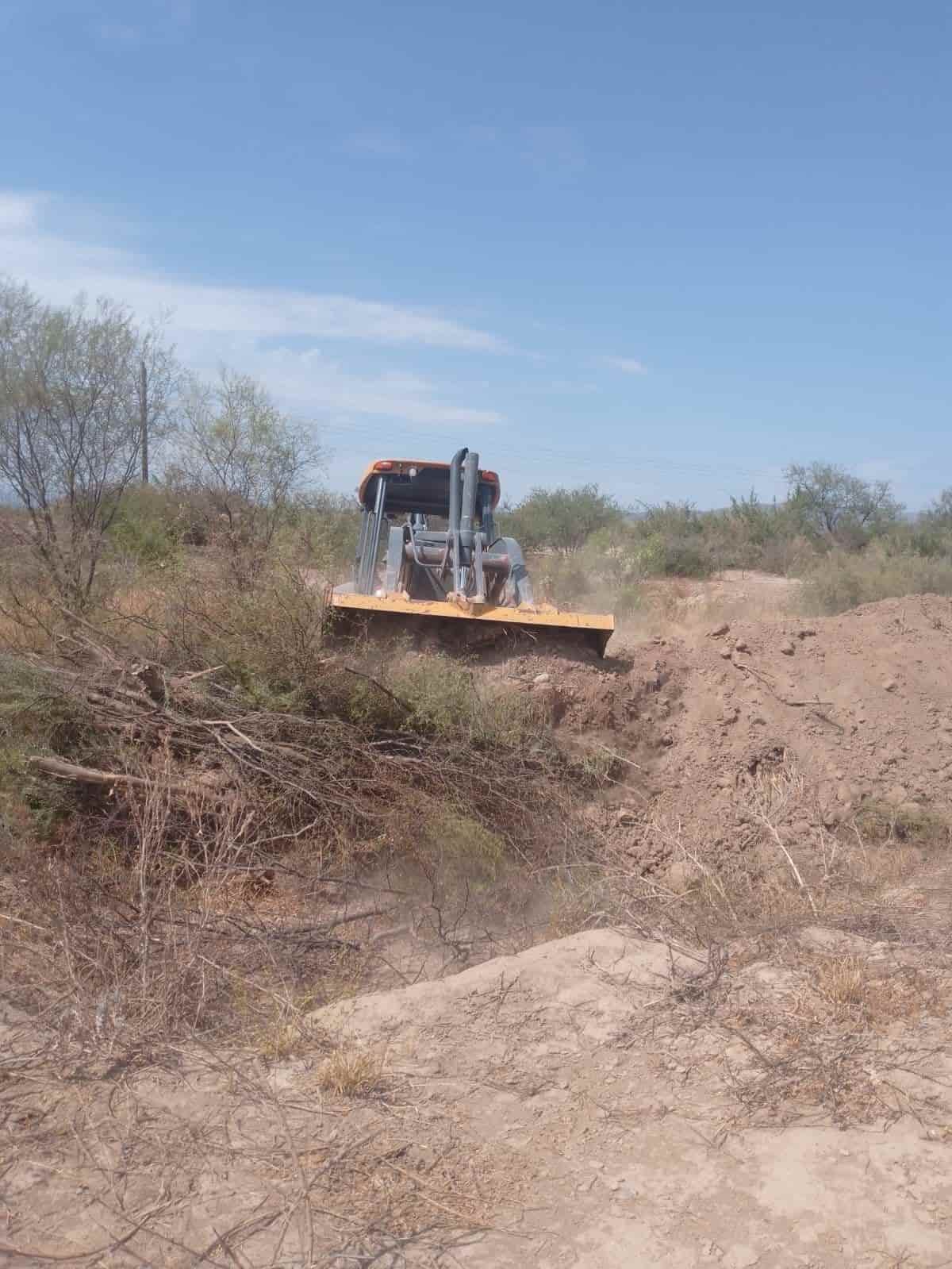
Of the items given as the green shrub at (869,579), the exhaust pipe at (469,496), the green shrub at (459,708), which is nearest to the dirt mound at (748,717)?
the green shrub at (459,708)

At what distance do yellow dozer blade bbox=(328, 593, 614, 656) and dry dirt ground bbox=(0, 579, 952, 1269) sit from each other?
6.62ft

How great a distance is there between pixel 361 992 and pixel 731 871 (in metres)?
2.47

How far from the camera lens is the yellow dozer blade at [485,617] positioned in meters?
7.49

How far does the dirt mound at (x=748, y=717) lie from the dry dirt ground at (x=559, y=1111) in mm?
883

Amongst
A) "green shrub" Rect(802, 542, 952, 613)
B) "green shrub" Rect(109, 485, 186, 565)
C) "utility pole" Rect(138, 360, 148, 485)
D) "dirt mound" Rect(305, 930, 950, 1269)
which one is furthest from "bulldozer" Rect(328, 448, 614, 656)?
"green shrub" Rect(802, 542, 952, 613)

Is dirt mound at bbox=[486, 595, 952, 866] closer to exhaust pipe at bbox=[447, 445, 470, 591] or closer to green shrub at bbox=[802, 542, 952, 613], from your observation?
exhaust pipe at bbox=[447, 445, 470, 591]

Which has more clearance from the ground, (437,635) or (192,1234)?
(437,635)

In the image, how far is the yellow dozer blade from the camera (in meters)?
7.49

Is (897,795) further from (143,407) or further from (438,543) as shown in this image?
(143,407)

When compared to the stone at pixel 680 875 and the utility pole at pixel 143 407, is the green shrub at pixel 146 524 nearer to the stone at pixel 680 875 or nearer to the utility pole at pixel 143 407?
the utility pole at pixel 143 407

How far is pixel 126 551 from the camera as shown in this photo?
11.6 meters

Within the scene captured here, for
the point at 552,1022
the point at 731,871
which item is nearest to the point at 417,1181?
the point at 552,1022

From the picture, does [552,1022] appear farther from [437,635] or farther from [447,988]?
[437,635]

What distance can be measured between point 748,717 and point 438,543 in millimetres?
3032
